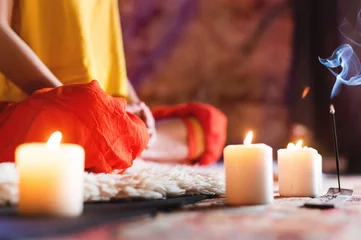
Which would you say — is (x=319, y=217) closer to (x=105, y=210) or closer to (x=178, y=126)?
(x=105, y=210)

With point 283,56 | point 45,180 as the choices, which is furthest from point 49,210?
point 283,56

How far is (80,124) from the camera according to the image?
92 cm

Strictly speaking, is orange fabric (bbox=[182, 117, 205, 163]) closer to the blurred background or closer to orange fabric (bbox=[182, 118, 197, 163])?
orange fabric (bbox=[182, 118, 197, 163])

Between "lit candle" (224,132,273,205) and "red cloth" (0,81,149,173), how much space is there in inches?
9.1

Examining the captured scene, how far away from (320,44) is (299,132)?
0.36m

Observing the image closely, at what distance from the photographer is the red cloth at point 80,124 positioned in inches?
36.4

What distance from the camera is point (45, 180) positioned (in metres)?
0.65

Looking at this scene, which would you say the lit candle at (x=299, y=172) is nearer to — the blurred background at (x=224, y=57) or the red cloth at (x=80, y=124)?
the red cloth at (x=80, y=124)

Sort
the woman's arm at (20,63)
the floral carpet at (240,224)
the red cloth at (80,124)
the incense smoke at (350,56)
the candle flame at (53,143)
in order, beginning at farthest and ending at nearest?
the incense smoke at (350,56), the woman's arm at (20,63), the red cloth at (80,124), the candle flame at (53,143), the floral carpet at (240,224)

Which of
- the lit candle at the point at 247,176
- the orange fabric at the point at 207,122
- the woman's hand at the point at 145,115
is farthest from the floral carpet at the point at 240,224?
the orange fabric at the point at 207,122

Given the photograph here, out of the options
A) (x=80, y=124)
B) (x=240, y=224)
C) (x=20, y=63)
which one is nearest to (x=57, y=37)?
(x=20, y=63)

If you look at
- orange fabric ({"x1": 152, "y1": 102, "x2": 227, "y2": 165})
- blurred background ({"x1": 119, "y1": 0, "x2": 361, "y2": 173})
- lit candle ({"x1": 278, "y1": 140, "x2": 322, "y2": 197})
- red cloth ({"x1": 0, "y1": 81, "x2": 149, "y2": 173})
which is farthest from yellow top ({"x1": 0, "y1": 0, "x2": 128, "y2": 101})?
blurred background ({"x1": 119, "y1": 0, "x2": 361, "y2": 173})

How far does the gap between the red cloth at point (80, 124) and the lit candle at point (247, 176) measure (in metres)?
0.23

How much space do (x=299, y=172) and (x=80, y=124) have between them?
1.29 feet
